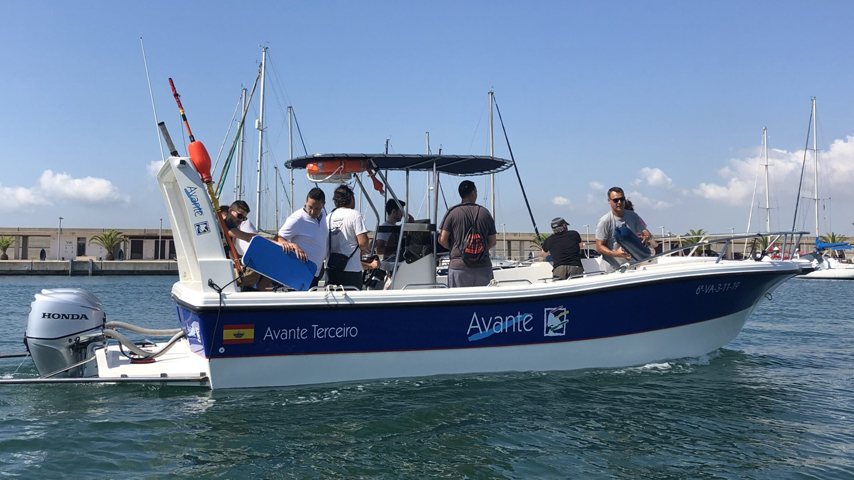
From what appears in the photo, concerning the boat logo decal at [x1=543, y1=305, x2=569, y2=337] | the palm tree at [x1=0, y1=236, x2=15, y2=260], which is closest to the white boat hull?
the boat logo decal at [x1=543, y1=305, x2=569, y2=337]

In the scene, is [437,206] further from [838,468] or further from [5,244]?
[5,244]

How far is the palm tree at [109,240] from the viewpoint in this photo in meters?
45.8

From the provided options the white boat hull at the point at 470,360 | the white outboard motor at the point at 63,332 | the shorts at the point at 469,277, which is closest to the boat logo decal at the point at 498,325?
the white boat hull at the point at 470,360

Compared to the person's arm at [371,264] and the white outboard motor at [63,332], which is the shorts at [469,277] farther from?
the white outboard motor at [63,332]

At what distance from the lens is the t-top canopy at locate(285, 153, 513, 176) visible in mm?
6414

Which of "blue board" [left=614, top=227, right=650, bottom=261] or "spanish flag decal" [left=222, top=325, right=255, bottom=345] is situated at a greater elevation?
"blue board" [left=614, top=227, right=650, bottom=261]

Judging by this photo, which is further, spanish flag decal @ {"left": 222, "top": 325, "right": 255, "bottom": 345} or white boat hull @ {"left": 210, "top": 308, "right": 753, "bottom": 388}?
white boat hull @ {"left": 210, "top": 308, "right": 753, "bottom": 388}

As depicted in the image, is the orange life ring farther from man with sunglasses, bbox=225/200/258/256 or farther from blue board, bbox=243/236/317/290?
blue board, bbox=243/236/317/290

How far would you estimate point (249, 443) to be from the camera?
4.30 m

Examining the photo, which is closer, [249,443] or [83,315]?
[249,443]

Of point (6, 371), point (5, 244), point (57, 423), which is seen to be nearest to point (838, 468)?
point (57, 423)

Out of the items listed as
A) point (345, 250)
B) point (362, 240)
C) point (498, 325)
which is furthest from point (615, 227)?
point (345, 250)

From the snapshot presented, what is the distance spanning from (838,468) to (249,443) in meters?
3.80

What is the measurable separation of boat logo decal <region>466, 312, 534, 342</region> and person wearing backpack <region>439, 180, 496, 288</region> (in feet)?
1.71
